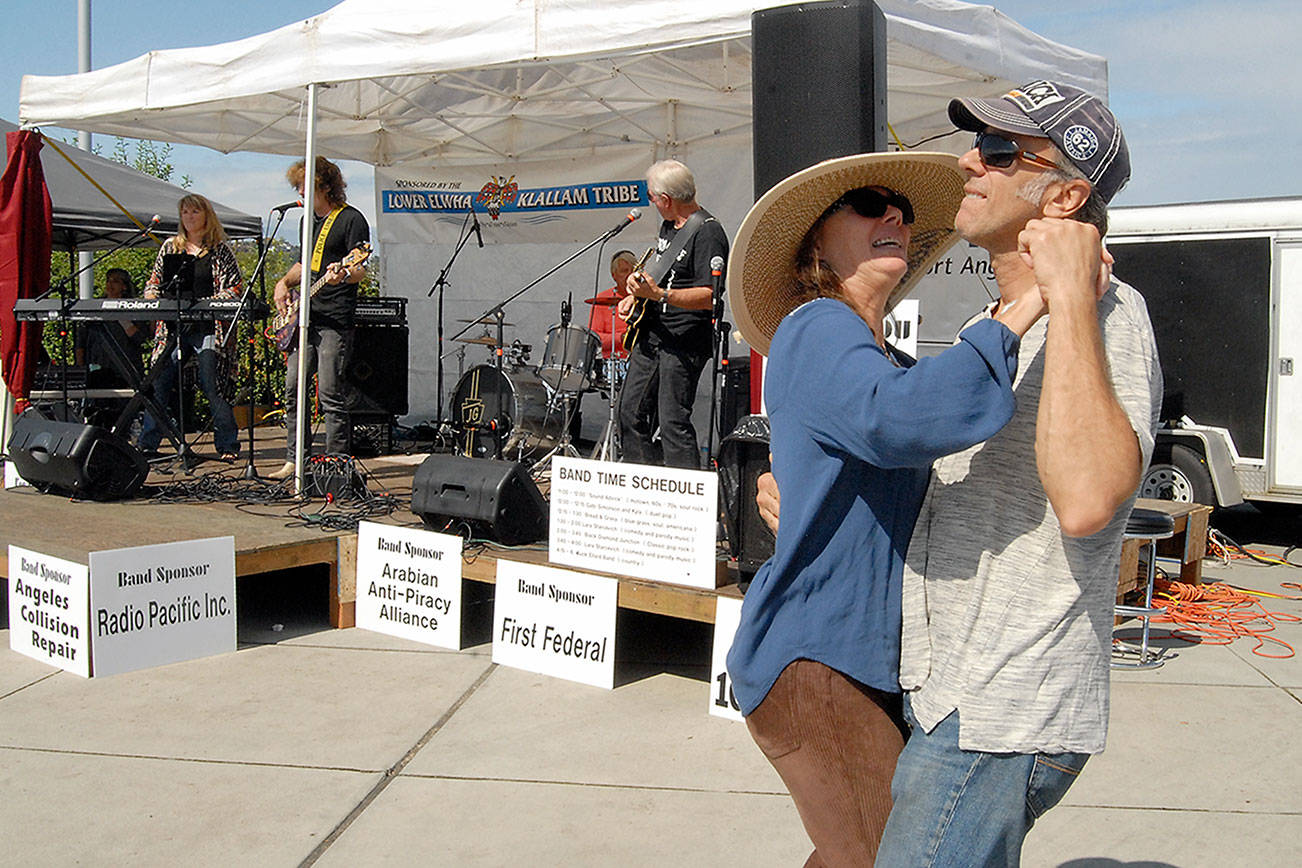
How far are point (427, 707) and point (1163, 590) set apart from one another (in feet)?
13.9

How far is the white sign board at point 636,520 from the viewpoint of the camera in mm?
4379

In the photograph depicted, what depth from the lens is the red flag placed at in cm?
709

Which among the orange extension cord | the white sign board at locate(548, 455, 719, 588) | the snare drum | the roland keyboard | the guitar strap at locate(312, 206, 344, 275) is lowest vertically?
the orange extension cord

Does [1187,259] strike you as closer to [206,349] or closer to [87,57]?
[206,349]

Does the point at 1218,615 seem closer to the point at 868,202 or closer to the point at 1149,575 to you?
the point at 1149,575

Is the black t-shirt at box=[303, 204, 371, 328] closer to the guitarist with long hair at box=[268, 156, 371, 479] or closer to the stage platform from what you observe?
the guitarist with long hair at box=[268, 156, 371, 479]

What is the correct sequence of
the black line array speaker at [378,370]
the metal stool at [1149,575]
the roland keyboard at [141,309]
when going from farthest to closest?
1. the black line array speaker at [378,370]
2. the roland keyboard at [141,309]
3. the metal stool at [1149,575]

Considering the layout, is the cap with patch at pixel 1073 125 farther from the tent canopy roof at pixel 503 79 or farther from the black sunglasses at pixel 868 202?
the tent canopy roof at pixel 503 79

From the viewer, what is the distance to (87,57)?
13609 mm

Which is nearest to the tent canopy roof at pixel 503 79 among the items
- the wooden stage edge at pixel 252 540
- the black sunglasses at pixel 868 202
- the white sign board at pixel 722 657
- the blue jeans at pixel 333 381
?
the blue jeans at pixel 333 381

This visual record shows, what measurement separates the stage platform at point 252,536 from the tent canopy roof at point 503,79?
7.50ft

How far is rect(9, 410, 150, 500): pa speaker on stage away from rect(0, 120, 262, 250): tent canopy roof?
4.99 meters

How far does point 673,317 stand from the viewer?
549 centimetres

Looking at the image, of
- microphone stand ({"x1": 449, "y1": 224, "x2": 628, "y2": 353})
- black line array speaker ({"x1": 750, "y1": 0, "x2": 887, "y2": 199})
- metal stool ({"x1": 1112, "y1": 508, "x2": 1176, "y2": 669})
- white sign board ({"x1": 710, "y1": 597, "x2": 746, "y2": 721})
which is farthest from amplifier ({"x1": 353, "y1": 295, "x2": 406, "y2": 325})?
black line array speaker ({"x1": 750, "y1": 0, "x2": 887, "y2": 199})
